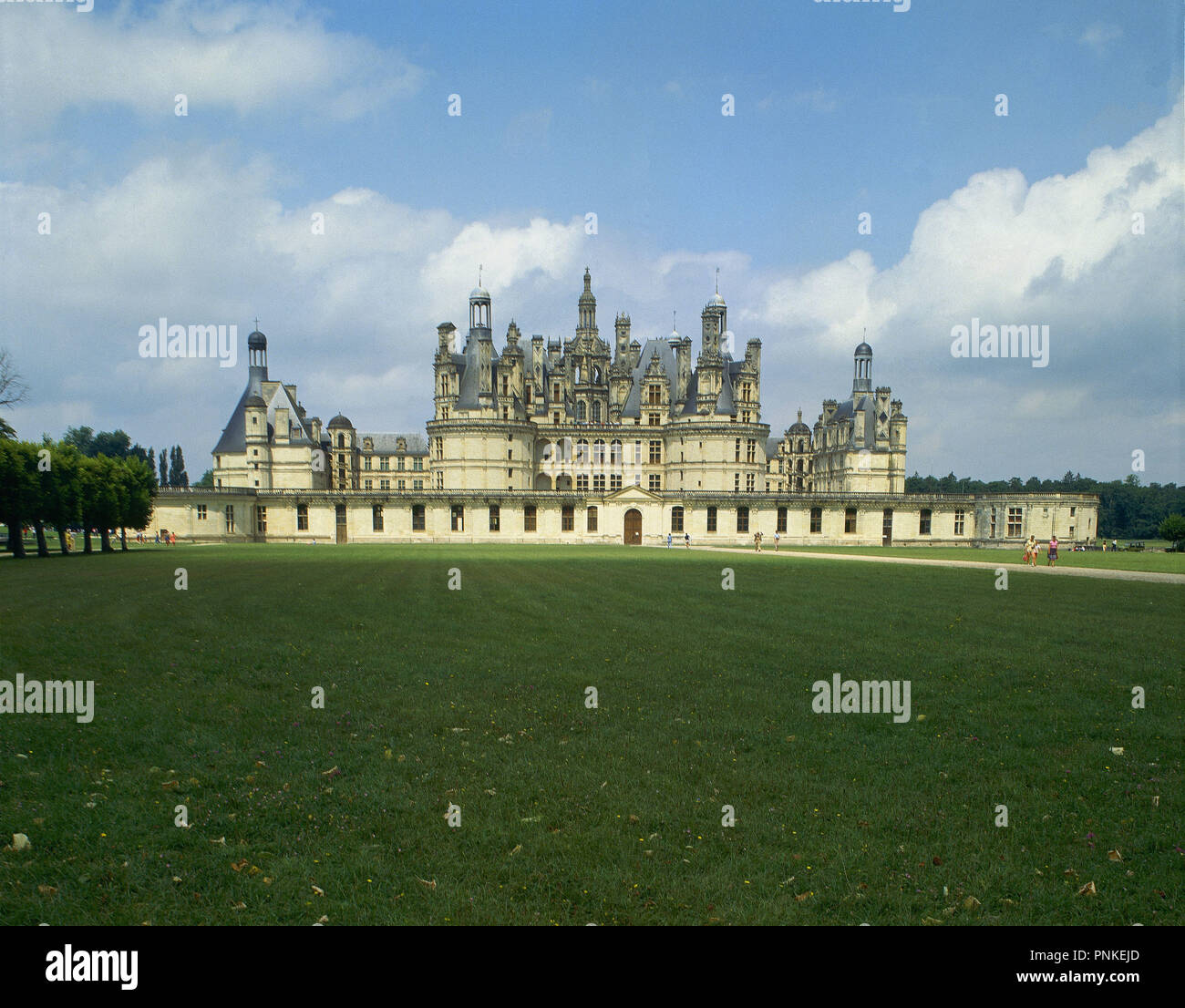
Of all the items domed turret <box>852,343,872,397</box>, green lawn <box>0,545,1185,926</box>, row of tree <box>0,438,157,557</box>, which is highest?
domed turret <box>852,343,872,397</box>

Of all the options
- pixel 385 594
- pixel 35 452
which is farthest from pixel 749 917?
pixel 35 452

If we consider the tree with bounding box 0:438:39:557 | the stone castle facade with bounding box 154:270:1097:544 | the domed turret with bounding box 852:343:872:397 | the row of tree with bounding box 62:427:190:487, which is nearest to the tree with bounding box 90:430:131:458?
the row of tree with bounding box 62:427:190:487

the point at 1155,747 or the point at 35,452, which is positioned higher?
the point at 35,452

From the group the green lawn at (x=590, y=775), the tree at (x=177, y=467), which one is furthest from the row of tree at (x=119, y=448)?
the green lawn at (x=590, y=775)

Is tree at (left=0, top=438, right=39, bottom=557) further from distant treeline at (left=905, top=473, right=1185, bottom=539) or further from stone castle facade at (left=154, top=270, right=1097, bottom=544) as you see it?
distant treeline at (left=905, top=473, right=1185, bottom=539)

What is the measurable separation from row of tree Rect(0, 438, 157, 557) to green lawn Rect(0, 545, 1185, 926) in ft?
98.6

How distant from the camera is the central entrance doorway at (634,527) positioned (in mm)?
69375

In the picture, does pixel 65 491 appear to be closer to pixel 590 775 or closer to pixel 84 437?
pixel 590 775

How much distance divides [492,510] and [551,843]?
6530 cm

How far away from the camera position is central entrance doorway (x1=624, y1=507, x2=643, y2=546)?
2731 inches

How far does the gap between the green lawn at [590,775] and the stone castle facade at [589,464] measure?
2100 inches

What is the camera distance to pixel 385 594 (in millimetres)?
22828

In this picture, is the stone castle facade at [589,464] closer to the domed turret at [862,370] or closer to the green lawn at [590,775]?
the domed turret at [862,370]
